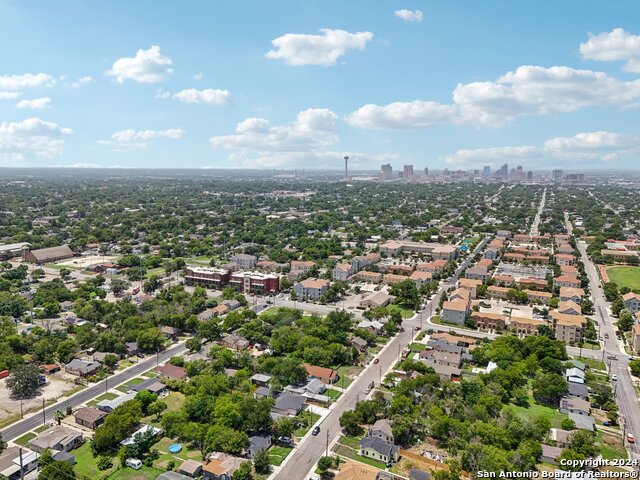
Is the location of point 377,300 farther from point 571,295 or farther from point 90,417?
point 90,417

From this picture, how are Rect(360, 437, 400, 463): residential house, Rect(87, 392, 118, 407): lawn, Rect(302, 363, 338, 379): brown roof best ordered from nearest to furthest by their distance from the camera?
Rect(360, 437, 400, 463): residential house < Rect(87, 392, 118, 407): lawn < Rect(302, 363, 338, 379): brown roof

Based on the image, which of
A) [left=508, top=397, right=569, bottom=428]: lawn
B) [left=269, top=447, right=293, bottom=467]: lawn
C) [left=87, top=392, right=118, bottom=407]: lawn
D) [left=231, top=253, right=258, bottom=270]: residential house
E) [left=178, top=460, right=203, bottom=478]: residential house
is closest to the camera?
[left=178, top=460, right=203, bottom=478]: residential house

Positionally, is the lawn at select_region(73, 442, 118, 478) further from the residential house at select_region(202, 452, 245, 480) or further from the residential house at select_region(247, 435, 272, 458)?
the residential house at select_region(247, 435, 272, 458)

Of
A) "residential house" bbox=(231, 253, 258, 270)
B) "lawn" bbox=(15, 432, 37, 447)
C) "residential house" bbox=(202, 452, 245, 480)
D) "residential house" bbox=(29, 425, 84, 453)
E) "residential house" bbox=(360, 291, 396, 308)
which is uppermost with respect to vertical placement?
"residential house" bbox=(231, 253, 258, 270)

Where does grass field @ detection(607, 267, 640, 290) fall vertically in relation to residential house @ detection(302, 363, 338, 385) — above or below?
above

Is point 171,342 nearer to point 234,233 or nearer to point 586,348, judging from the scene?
point 586,348

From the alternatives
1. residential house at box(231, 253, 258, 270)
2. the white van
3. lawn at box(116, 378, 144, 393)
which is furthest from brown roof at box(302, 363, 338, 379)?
residential house at box(231, 253, 258, 270)

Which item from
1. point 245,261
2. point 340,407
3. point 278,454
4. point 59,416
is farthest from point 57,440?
point 245,261
